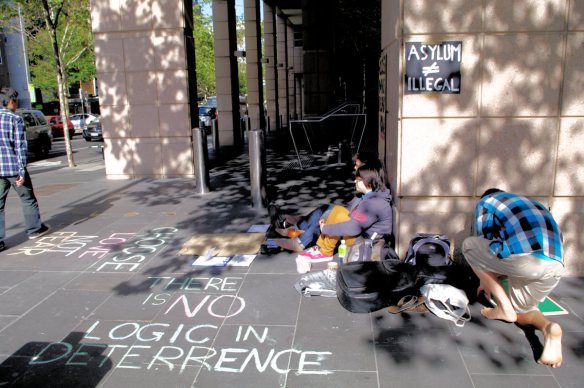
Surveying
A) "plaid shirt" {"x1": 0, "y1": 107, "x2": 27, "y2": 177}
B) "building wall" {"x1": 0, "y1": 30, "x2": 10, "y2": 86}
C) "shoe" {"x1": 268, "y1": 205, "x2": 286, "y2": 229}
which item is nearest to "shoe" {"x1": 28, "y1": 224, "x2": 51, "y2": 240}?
"plaid shirt" {"x1": 0, "y1": 107, "x2": 27, "y2": 177}

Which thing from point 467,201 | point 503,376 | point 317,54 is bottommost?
point 503,376

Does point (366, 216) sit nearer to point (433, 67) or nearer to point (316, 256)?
point (316, 256)

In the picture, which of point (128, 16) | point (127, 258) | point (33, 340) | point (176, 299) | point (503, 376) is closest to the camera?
point (503, 376)

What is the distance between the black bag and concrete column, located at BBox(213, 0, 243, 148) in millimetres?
13260

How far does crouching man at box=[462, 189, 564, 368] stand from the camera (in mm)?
3691

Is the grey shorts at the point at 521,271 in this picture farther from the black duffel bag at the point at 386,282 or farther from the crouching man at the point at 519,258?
the black duffel bag at the point at 386,282

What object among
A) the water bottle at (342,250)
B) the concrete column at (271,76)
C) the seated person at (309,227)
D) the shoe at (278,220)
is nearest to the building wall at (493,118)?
the seated person at (309,227)

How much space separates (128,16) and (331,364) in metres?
9.35

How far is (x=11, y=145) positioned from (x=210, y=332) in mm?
4058

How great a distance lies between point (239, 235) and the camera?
671 cm

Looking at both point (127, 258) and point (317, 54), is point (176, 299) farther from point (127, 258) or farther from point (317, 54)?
point (317, 54)

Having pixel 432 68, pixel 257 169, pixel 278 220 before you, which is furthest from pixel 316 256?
pixel 257 169

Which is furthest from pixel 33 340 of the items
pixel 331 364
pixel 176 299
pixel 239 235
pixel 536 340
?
pixel 536 340

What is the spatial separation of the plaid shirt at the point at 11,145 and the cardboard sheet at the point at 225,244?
2.34m
